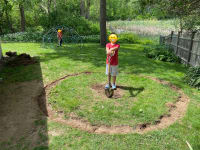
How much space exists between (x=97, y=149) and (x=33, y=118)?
5.96 ft

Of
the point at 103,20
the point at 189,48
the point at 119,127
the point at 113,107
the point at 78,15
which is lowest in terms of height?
the point at 119,127

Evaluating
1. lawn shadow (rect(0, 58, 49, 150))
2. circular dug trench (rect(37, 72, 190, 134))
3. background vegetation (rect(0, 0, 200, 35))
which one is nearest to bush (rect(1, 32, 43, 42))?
background vegetation (rect(0, 0, 200, 35))

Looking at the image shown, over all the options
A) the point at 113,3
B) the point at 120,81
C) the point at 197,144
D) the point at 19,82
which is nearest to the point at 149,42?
the point at 120,81

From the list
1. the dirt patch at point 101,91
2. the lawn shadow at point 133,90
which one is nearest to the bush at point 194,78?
the lawn shadow at point 133,90

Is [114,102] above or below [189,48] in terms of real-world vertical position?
below

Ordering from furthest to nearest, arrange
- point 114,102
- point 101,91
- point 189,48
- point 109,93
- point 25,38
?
1. point 25,38
2. point 189,48
3. point 101,91
4. point 109,93
5. point 114,102

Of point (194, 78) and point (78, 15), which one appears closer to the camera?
point (194, 78)

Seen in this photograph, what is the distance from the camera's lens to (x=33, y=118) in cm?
408

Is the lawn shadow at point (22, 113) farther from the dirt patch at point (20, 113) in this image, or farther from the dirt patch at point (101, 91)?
the dirt patch at point (101, 91)

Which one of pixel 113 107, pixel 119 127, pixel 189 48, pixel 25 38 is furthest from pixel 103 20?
pixel 119 127

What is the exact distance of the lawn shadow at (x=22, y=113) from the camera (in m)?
3.29

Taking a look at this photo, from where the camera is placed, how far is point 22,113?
170 inches

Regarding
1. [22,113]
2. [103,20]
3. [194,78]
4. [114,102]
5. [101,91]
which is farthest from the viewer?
[103,20]

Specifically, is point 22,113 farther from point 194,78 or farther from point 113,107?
point 194,78
